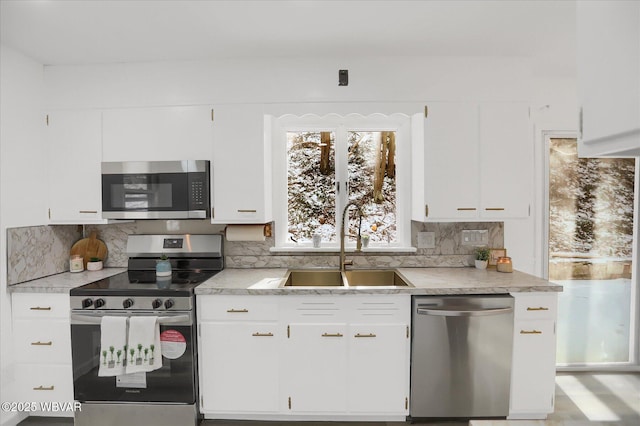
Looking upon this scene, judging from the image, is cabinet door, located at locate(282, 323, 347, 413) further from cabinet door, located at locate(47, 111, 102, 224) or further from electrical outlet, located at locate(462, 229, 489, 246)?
cabinet door, located at locate(47, 111, 102, 224)

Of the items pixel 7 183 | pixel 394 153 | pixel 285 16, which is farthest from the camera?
pixel 394 153

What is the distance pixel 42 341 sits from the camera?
2.33 meters

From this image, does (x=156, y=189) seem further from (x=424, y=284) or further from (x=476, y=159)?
(x=476, y=159)

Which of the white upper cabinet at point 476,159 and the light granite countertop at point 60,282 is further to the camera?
the white upper cabinet at point 476,159

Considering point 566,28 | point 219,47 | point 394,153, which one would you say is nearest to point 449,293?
point 394,153

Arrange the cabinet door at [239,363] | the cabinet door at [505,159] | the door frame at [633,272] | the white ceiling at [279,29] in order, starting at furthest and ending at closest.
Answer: the door frame at [633,272]
the cabinet door at [505,159]
the cabinet door at [239,363]
the white ceiling at [279,29]

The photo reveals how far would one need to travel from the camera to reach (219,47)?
2.38 meters

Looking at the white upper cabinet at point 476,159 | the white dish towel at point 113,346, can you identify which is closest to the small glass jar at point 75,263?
the white dish towel at point 113,346

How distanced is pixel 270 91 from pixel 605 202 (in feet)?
9.89

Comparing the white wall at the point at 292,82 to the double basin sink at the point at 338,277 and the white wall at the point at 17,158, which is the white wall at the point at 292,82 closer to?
the white wall at the point at 17,158

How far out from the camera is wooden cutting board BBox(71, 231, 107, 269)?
2883 millimetres

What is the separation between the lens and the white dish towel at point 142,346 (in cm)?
216

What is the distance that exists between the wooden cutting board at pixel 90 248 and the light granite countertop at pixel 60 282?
7.8 inches

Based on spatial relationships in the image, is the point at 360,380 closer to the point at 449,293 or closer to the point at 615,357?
the point at 449,293
